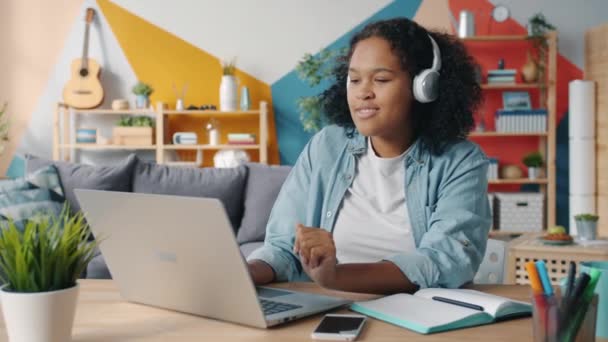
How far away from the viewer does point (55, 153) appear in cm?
481

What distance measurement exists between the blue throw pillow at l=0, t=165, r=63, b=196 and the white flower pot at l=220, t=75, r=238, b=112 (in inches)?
71.2

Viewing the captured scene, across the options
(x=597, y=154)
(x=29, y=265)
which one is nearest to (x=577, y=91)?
(x=597, y=154)

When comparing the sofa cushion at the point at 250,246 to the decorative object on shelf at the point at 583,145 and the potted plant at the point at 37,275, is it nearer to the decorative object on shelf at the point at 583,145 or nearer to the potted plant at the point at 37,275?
the potted plant at the point at 37,275

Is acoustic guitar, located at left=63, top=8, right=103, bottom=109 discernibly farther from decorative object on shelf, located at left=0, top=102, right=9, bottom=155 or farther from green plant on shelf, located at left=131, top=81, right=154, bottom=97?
decorative object on shelf, located at left=0, top=102, right=9, bottom=155

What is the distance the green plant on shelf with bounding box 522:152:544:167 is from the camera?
15.2 feet

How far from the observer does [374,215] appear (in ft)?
4.64

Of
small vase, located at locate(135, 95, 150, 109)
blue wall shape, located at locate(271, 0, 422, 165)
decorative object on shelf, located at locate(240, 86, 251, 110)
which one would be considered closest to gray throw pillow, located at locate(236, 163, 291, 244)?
decorative object on shelf, located at locate(240, 86, 251, 110)

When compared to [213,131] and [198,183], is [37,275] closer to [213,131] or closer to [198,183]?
[198,183]

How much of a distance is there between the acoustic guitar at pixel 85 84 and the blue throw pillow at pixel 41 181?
1.76 metres

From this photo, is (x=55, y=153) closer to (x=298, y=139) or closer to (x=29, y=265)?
(x=298, y=139)

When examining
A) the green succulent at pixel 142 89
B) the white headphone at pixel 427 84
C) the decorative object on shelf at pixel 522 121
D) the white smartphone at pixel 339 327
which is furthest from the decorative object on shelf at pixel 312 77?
the white smartphone at pixel 339 327

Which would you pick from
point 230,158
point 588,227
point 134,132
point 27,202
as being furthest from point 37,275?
point 134,132

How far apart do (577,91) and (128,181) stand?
321cm

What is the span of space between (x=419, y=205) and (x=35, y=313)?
33.7 inches
